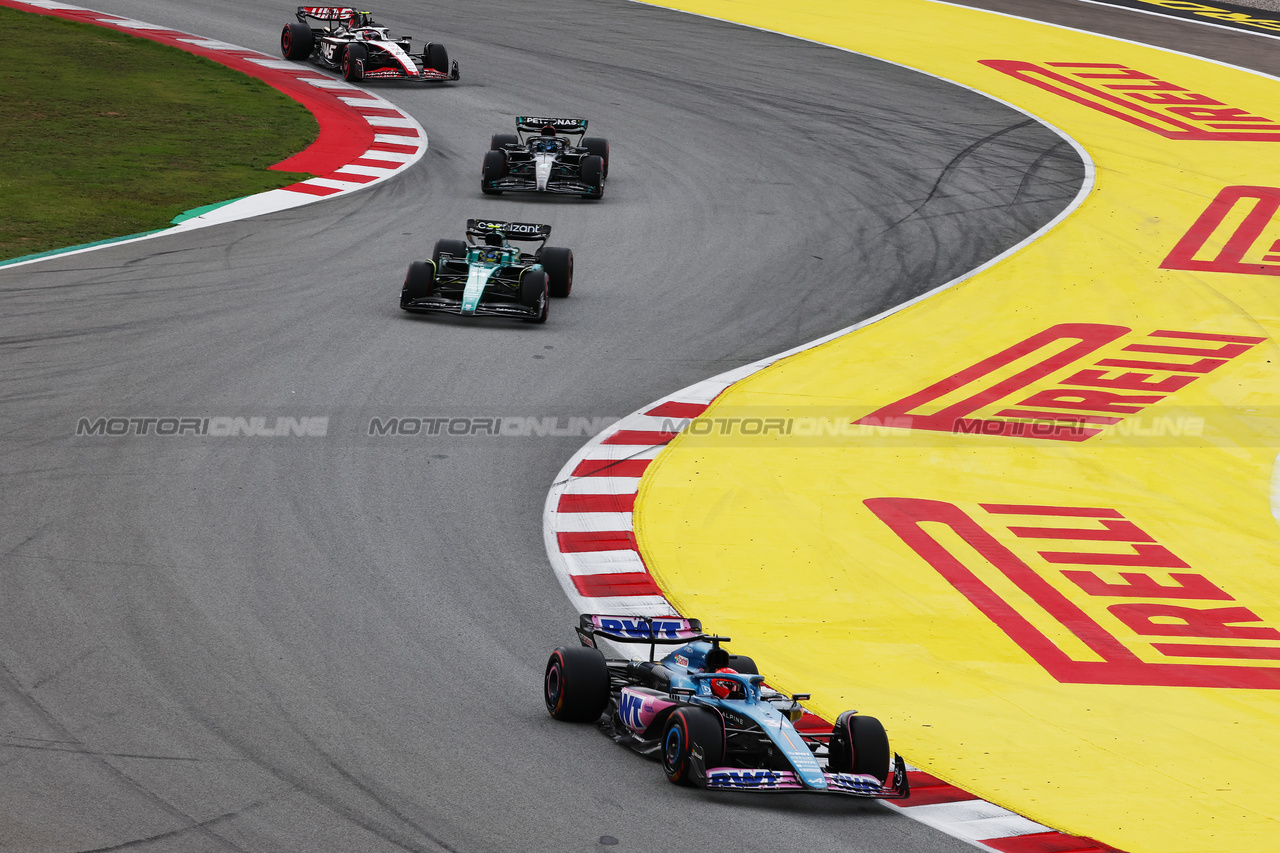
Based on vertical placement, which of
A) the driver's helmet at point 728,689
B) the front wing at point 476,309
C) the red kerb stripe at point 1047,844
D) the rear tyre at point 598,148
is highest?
the rear tyre at point 598,148

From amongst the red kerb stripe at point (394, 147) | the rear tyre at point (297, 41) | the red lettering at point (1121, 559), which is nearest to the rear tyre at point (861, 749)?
the red lettering at point (1121, 559)

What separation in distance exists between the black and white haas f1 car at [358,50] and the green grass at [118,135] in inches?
64.3

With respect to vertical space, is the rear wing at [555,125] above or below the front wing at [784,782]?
above

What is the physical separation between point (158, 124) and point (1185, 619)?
18.1 m

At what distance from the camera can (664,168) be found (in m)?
22.5

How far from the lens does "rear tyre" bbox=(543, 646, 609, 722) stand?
840 cm

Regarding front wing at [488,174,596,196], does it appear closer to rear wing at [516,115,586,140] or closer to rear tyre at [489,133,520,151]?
rear tyre at [489,133,520,151]

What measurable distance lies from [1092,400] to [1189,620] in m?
4.79

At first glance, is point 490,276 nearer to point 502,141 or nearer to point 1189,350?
point 502,141

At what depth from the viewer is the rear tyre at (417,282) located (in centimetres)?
1580

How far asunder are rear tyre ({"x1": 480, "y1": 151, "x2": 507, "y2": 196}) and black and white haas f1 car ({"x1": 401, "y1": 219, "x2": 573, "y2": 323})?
3508 millimetres

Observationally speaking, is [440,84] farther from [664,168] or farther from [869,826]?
[869,826]

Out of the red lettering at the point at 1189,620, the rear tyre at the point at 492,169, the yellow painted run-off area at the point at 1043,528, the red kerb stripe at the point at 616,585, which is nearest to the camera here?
the yellow painted run-off area at the point at 1043,528

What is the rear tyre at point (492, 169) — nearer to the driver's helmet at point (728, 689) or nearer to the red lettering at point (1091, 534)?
the red lettering at point (1091, 534)
